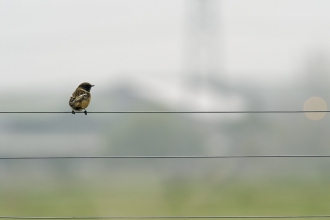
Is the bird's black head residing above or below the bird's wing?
above

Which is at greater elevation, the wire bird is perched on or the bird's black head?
the bird's black head

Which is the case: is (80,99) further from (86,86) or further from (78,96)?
(86,86)

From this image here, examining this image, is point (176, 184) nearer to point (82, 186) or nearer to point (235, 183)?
point (235, 183)

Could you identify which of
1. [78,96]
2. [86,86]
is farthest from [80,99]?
[86,86]

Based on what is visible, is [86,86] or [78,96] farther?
[86,86]

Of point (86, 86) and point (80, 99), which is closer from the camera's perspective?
point (80, 99)

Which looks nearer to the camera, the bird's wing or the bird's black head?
the bird's wing

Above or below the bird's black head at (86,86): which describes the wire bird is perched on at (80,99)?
below

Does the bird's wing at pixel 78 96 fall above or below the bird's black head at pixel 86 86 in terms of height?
below

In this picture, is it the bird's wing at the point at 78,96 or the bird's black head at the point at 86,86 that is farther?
the bird's black head at the point at 86,86

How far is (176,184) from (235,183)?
0.57 meters

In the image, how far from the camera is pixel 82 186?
351cm

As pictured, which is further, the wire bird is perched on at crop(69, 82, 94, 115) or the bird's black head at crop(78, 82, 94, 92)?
the bird's black head at crop(78, 82, 94, 92)

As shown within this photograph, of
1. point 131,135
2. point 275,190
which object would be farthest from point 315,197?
point 131,135
